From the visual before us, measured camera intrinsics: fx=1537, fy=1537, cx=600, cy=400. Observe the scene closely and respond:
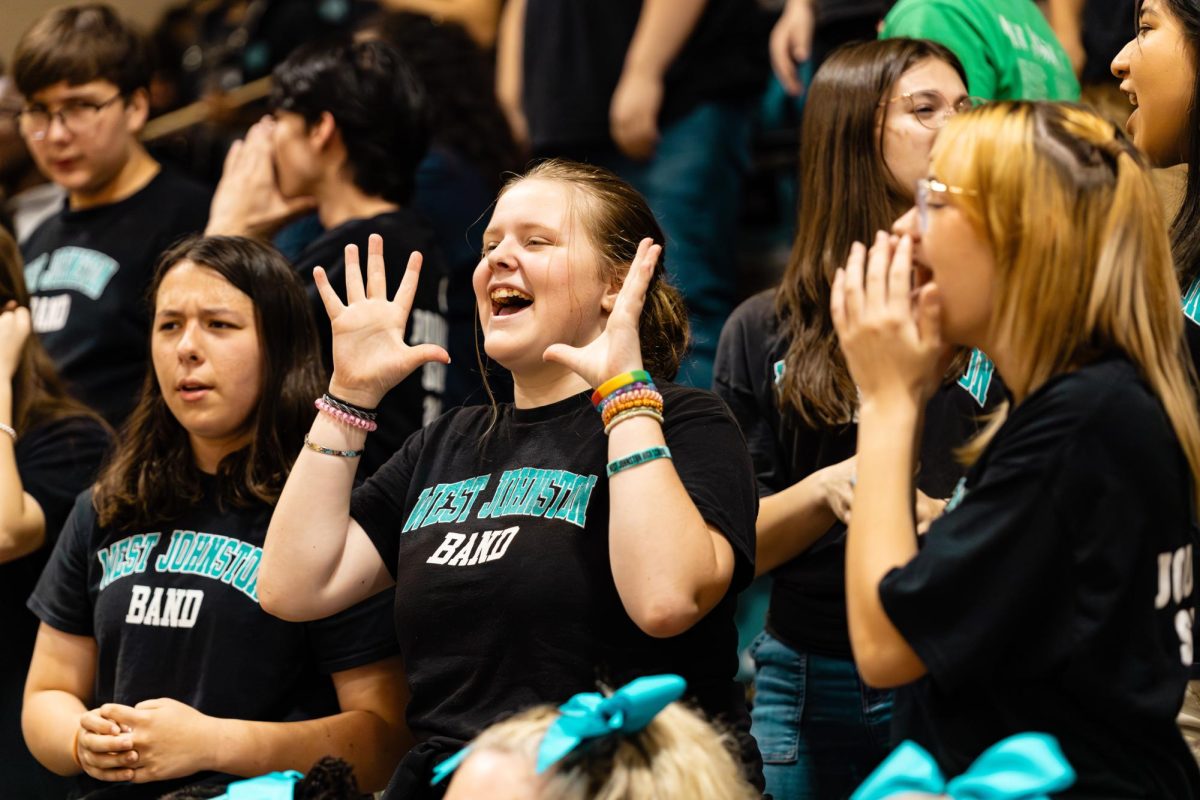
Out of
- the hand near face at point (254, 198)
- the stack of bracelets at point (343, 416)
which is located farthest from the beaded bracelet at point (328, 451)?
the hand near face at point (254, 198)

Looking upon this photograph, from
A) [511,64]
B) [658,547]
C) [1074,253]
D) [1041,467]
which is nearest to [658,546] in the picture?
[658,547]

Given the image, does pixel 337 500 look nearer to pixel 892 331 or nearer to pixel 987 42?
pixel 892 331

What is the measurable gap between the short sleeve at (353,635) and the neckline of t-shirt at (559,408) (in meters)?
0.49

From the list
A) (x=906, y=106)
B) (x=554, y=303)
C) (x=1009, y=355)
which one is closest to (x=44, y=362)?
(x=554, y=303)

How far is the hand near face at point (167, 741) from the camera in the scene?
7.86 ft

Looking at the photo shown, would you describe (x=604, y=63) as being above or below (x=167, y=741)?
above

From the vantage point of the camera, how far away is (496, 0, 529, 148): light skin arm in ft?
15.0

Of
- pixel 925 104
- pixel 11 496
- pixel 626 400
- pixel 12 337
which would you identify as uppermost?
pixel 925 104

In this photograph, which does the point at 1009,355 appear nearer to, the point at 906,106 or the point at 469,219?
the point at 906,106

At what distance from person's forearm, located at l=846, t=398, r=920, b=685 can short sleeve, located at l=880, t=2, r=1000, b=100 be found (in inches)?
57.3

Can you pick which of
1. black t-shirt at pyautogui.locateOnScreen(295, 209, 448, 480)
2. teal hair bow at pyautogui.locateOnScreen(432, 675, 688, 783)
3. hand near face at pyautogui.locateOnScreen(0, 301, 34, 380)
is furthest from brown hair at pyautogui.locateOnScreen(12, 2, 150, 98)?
teal hair bow at pyautogui.locateOnScreen(432, 675, 688, 783)

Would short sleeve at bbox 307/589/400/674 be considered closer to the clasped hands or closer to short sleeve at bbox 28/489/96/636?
the clasped hands

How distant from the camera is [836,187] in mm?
2637

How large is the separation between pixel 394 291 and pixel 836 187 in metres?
1.06
